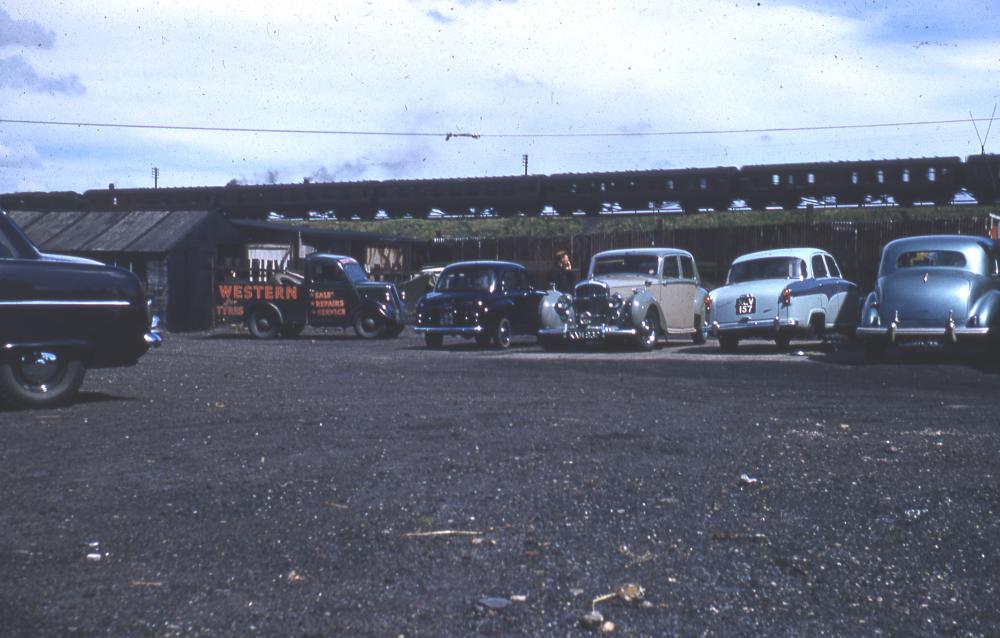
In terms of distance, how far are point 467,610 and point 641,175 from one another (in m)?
42.1

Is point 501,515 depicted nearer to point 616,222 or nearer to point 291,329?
point 291,329

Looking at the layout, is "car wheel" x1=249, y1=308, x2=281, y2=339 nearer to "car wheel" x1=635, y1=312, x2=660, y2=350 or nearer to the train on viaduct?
"car wheel" x1=635, y1=312, x2=660, y2=350

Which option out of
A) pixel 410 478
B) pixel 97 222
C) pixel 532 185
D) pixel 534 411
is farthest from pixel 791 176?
pixel 410 478

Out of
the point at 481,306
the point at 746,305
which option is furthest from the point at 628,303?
the point at 481,306

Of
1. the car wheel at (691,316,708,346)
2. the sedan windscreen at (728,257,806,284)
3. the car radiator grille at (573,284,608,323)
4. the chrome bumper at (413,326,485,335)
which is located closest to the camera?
the sedan windscreen at (728,257,806,284)

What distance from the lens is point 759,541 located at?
4.81 m

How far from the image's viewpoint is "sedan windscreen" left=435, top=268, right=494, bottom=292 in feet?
69.7

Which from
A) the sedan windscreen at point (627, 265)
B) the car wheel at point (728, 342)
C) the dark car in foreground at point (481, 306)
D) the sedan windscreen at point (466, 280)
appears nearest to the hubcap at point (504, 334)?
the dark car in foreground at point (481, 306)

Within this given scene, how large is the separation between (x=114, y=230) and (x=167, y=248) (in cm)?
286

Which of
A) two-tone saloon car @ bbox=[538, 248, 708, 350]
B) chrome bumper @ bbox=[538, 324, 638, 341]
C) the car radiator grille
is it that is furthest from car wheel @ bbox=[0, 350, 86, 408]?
the car radiator grille

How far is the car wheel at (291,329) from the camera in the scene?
82.7 ft

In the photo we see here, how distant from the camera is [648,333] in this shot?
19.3 metres

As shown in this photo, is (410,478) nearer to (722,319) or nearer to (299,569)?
(299,569)

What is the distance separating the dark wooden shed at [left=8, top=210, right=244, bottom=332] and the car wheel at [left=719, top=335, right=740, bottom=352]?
14.6 m
